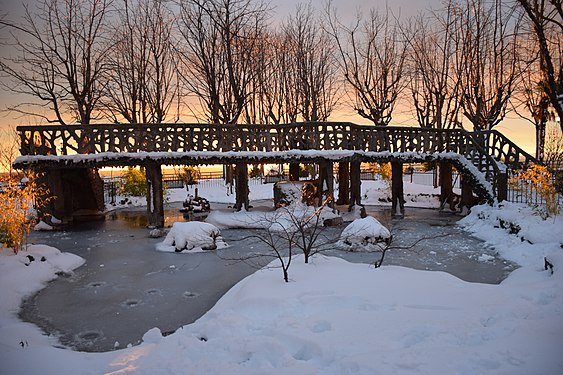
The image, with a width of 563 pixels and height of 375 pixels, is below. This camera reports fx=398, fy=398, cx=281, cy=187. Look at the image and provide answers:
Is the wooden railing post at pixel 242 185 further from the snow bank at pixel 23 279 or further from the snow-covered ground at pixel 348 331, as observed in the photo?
the snow-covered ground at pixel 348 331

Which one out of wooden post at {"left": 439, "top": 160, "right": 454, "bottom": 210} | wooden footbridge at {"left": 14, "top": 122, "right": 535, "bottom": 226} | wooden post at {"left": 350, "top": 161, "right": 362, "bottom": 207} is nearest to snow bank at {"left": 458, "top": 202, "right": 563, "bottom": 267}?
wooden footbridge at {"left": 14, "top": 122, "right": 535, "bottom": 226}

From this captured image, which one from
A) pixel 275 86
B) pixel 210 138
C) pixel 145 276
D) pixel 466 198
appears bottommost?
pixel 145 276

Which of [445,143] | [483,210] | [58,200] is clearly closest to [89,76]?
[58,200]

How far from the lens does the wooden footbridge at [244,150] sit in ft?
49.7

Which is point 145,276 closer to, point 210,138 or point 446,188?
point 210,138

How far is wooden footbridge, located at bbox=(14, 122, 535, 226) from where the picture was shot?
15156 mm

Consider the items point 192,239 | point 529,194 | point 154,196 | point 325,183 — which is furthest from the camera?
point 325,183

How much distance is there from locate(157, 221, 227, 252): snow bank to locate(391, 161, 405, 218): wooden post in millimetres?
9285

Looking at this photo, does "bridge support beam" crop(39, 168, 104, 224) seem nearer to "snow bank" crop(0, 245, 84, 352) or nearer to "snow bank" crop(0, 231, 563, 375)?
"snow bank" crop(0, 245, 84, 352)

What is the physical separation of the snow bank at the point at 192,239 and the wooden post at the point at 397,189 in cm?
929

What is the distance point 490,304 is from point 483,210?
10.2 m

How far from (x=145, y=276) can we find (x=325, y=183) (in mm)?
9078

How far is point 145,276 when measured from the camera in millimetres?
9344

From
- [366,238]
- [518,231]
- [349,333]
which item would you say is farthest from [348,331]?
[518,231]
